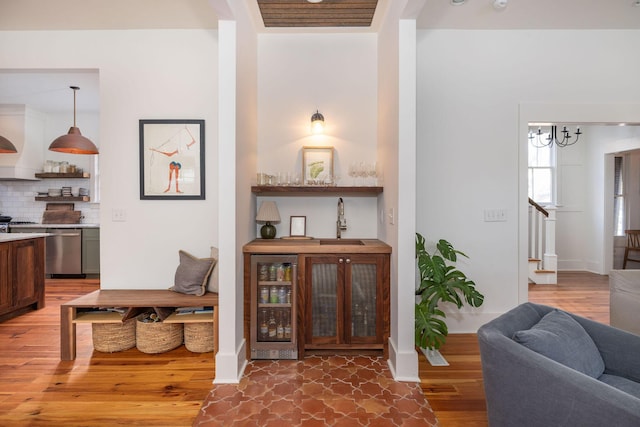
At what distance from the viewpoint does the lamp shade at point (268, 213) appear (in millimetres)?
2986

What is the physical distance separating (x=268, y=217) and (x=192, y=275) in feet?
2.77

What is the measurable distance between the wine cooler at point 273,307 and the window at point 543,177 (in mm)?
5684

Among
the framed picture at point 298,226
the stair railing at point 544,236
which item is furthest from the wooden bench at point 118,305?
the stair railing at point 544,236

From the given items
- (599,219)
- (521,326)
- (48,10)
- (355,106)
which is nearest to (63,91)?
(48,10)

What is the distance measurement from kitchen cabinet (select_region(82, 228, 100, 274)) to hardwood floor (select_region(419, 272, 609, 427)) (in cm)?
532

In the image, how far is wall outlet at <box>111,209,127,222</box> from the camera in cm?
314

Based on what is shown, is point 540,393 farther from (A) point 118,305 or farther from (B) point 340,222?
(A) point 118,305

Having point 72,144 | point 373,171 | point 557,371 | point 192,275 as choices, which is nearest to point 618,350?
point 557,371

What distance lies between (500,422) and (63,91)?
246 inches

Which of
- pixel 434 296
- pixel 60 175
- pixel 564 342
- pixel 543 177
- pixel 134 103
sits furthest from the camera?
pixel 543 177

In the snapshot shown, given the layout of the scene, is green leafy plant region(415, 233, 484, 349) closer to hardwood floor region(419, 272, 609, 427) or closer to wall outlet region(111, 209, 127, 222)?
hardwood floor region(419, 272, 609, 427)

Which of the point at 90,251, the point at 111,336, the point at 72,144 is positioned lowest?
the point at 111,336

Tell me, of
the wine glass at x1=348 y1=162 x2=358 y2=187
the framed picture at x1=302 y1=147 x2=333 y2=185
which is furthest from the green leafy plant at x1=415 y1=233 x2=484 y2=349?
the framed picture at x1=302 y1=147 x2=333 y2=185

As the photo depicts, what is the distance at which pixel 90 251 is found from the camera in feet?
17.7
